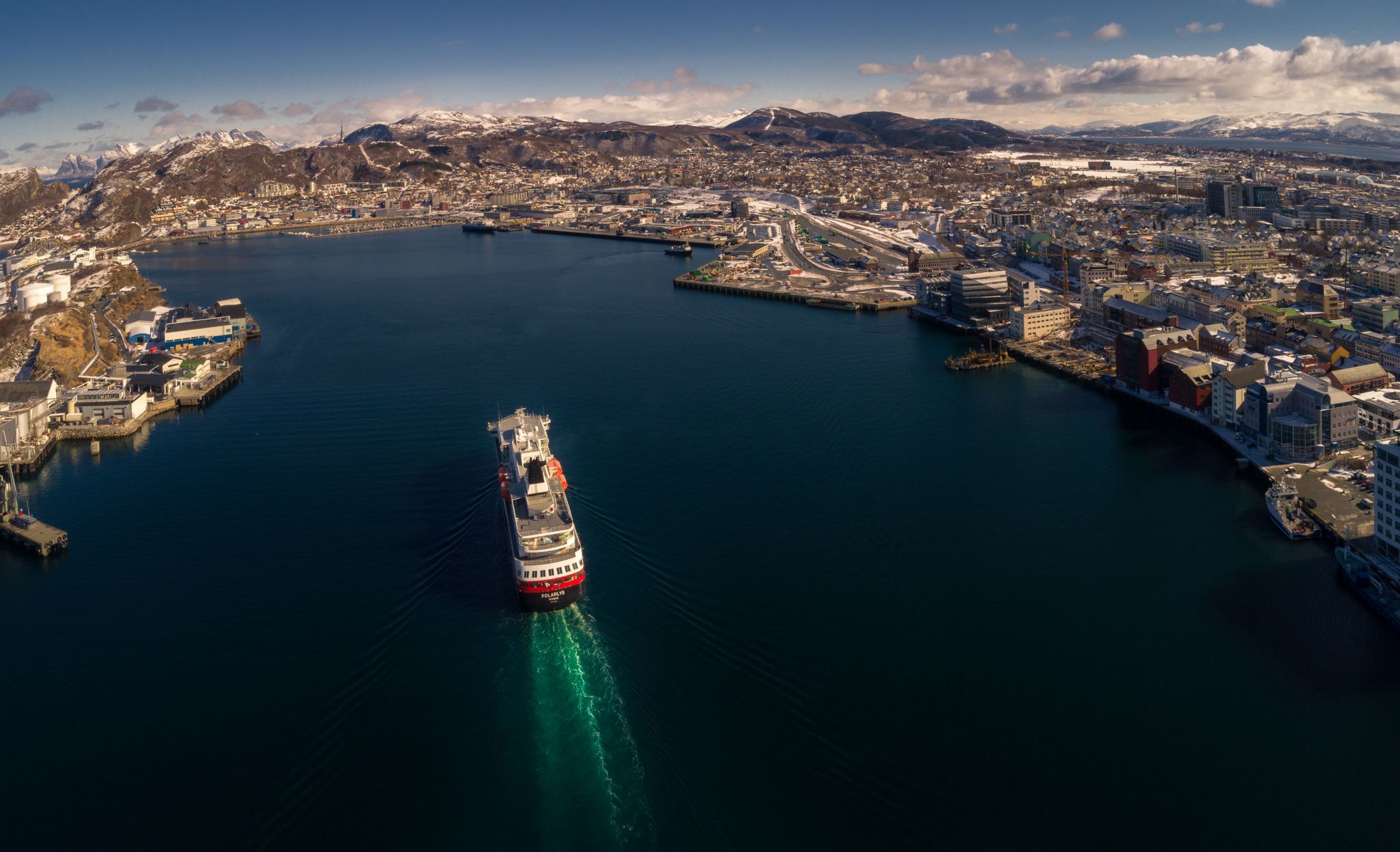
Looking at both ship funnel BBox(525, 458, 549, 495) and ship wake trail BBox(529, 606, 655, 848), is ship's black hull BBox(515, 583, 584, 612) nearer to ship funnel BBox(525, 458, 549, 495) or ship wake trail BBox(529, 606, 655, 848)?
ship wake trail BBox(529, 606, 655, 848)

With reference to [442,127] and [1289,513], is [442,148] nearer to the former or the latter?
[442,127]

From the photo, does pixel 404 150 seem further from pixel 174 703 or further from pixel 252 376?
pixel 174 703

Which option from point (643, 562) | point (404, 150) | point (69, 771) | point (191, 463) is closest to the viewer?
point (69, 771)

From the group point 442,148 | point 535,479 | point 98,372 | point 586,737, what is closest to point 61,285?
point 98,372

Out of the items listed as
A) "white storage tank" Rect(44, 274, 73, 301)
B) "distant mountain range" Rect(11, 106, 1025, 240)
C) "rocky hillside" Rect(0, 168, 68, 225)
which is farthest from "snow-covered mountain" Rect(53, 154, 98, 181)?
"white storage tank" Rect(44, 274, 73, 301)

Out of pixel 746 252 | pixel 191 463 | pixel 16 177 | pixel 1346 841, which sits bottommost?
pixel 1346 841

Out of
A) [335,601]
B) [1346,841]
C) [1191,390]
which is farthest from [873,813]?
[1191,390]

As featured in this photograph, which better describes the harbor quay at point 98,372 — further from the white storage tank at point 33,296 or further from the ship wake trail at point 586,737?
the ship wake trail at point 586,737
